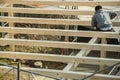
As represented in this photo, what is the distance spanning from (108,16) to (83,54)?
1.15 metres

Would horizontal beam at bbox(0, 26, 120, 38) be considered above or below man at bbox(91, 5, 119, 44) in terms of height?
below

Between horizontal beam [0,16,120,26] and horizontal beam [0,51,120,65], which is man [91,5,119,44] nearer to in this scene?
horizontal beam [0,16,120,26]

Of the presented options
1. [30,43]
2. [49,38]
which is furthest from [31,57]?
[49,38]

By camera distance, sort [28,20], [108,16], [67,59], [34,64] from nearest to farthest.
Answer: [67,59], [108,16], [28,20], [34,64]

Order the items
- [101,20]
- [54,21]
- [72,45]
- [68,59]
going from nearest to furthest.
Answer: [68,59] → [72,45] → [101,20] → [54,21]

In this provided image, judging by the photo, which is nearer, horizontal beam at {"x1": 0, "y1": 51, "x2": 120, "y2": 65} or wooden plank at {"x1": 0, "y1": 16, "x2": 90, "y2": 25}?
horizontal beam at {"x1": 0, "y1": 51, "x2": 120, "y2": 65}

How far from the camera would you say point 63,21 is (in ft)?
29.0

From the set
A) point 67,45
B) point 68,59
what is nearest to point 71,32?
point 67,45

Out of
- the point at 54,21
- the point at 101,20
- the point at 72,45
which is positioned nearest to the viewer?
the point at 72,45

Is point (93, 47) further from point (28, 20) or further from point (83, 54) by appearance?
point (28, 20)

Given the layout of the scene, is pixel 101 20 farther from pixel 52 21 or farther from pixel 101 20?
pixel 52 21

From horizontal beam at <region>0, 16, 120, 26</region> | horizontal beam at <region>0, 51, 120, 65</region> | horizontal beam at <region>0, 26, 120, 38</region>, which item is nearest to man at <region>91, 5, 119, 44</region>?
horizontal beam at <region>0, 26, 120, 38</region>

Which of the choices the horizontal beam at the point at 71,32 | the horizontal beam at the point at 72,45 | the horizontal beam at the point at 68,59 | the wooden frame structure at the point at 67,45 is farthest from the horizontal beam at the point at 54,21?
the horizontal beam at the point at 68,59

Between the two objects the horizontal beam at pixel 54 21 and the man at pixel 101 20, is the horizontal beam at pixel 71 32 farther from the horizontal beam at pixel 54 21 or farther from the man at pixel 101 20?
the horizontal beam at pixel 54 21
